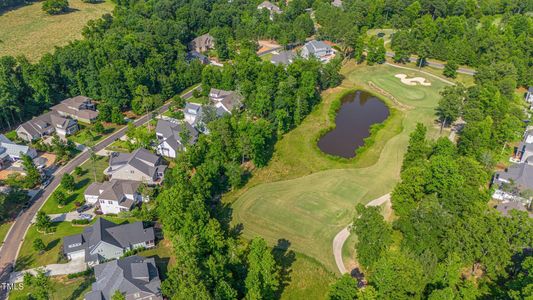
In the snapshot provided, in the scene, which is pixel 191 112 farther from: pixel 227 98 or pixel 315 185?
pixel 315 185

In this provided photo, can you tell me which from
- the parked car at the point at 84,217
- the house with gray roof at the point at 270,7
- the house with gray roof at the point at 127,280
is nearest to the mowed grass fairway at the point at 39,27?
the house with gray roof at the point at 270,7

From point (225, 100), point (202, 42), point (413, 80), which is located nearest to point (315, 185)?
point (225, 100)

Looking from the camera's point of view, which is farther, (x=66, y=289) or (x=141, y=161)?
(x=141, y=161)

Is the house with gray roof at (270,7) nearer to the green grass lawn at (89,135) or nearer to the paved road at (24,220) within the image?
the green grass lawn at (89,135)

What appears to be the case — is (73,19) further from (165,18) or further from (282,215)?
(282,215)

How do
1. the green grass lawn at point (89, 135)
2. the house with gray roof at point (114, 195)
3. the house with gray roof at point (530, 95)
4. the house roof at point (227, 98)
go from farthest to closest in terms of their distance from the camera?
the house with gray roof at point (530, 95) → the house roof at point (227, 98) → the green grass lawn at point (89, 135) → the house with gray roof at point (114, 195)

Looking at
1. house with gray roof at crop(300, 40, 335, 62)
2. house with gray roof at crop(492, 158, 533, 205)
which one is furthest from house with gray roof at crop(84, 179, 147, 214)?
house with gray roof at crop(300, 40, 335, 62)
